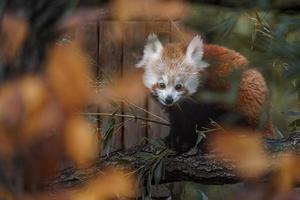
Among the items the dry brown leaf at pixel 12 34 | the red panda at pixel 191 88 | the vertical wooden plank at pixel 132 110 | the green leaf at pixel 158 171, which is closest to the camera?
the dry brown leaf at pixel 12 34

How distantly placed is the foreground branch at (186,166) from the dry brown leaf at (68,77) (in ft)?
8.64

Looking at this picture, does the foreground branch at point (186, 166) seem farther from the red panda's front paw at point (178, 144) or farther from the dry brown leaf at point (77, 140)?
the dry brown leaf at point (77, 140)

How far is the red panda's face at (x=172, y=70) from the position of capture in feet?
15.7

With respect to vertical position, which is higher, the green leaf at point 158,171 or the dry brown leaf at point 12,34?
the dry brown leaf at point 12,34

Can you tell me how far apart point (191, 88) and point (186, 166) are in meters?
0.88

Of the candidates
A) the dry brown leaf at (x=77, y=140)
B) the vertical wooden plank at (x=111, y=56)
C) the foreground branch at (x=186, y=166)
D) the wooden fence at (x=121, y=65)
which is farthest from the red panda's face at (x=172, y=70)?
the dry brown leaf at (x=77, y=140)

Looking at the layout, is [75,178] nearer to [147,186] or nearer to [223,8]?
[147,186]

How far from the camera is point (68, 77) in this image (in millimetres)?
1089

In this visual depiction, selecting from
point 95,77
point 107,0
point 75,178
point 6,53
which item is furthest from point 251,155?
point 95,77

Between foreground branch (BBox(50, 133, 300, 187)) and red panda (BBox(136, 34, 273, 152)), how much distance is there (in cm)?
27

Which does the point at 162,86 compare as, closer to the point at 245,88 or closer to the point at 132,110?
the point at 132,110

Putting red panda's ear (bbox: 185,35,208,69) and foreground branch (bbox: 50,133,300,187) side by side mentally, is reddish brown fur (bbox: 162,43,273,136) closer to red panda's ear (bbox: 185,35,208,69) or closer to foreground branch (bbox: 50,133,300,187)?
red panda's ear (bbox: 185,35,208,69)

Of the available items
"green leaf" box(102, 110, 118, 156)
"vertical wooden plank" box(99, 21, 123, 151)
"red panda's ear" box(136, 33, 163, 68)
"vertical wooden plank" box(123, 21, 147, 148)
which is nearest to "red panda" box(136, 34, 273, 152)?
"red panda's ear" box(136, 33, 163, 68)

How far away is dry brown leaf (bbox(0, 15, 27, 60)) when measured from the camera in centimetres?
→ 109
